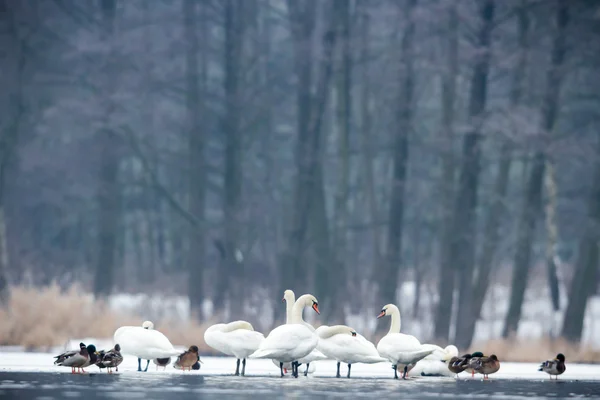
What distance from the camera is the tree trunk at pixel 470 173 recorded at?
33.1 metres

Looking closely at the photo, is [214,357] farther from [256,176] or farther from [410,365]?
[256,176]

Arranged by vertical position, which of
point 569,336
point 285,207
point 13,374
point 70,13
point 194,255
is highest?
point 70,13

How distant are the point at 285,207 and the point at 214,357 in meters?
19.0

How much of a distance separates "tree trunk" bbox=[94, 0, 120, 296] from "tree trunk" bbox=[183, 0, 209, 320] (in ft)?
6.54

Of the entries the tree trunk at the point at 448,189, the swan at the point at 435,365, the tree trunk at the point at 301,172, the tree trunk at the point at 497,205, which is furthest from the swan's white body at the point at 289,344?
the tree trunk at the point at 301,172

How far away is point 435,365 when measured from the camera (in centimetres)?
2430

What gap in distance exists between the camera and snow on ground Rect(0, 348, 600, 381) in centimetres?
2323

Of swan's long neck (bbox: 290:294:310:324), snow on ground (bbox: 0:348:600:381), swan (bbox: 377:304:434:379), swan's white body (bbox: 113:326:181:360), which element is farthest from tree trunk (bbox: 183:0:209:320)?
swan (bbox: 377:304:434:379)

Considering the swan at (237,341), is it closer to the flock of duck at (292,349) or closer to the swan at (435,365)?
the flock of duck at (292,349)

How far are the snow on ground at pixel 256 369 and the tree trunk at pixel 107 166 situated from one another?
1188cm

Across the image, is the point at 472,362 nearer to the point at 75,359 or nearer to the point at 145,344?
the point at 145,344

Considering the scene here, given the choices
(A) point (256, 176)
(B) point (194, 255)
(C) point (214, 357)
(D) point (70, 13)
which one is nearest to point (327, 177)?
(A) point (256, 176)

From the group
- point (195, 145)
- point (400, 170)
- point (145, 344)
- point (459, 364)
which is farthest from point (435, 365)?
point (195, 145)

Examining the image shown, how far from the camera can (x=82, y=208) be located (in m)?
51.4
